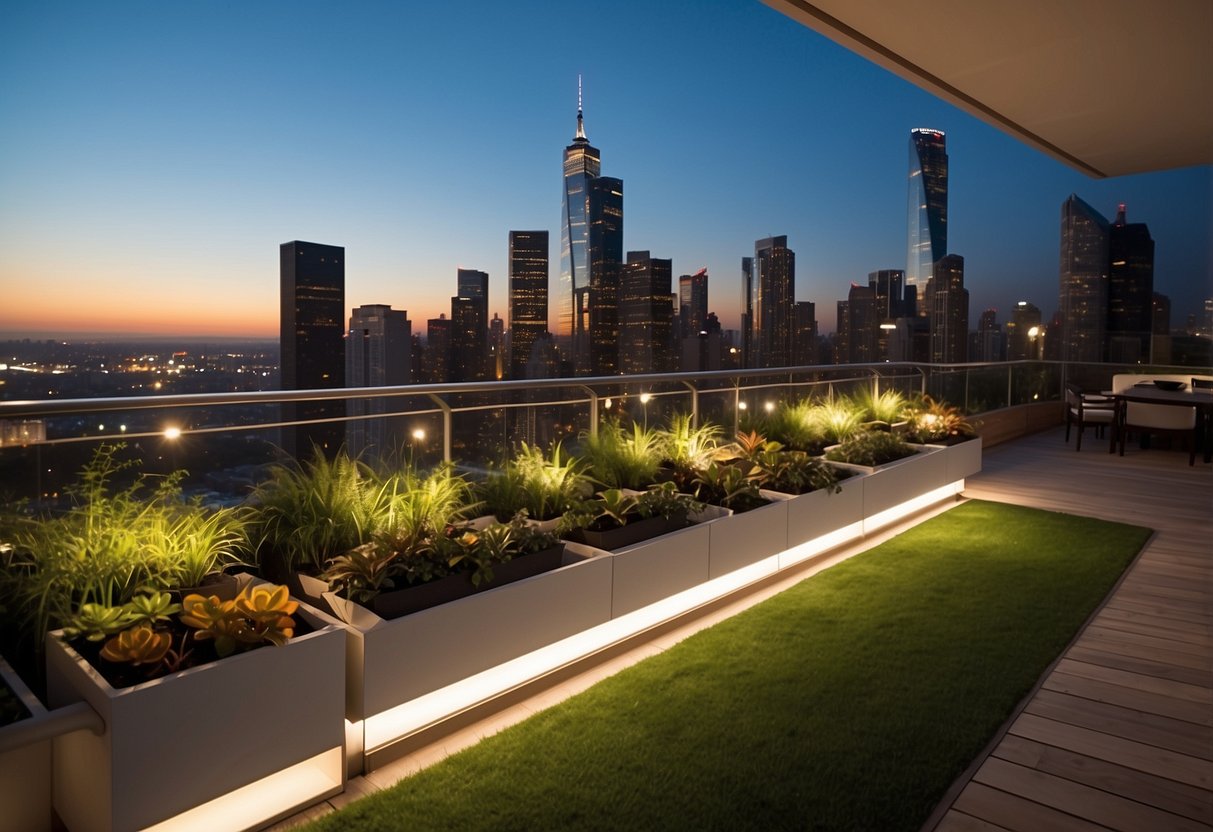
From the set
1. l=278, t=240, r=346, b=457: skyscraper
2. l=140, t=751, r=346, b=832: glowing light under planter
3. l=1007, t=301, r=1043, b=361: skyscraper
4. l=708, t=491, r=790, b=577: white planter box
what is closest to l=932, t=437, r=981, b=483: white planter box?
l=708, t=491, r=790, b=577: white planter box

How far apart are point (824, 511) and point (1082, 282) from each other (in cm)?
1588

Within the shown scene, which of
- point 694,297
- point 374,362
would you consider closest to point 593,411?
point 374,362

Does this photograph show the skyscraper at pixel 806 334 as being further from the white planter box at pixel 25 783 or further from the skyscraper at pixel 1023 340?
the white planter box at pixel 25 783

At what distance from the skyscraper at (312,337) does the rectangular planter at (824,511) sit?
2611mm

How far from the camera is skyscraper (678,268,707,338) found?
19964 millimetres

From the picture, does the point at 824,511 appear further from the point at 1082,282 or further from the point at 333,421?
the point at 1082,282

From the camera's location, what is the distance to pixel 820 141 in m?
27.0

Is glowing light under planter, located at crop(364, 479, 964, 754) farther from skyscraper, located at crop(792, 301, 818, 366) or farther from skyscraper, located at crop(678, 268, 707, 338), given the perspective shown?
skyscraper, located at crop(678, 268, 707, 338)

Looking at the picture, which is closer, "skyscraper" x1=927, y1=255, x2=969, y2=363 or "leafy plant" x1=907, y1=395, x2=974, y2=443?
"leafy plant" x1=907, y1=395, x2=974, y2=443

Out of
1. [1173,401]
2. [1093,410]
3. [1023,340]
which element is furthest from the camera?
[1023,340]

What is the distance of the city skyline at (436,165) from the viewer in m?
9.56

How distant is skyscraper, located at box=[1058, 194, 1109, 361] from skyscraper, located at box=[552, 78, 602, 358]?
977 cm

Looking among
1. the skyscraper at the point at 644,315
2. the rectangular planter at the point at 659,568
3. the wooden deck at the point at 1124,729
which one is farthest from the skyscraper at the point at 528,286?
the wooden deck at the point at 1124,729

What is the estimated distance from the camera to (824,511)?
4.72 metres
